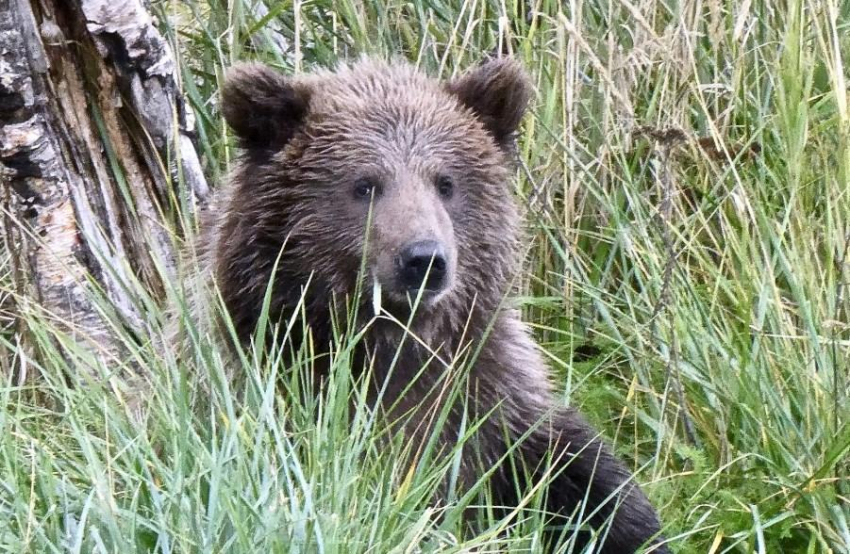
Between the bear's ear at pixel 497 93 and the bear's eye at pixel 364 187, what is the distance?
0.49 metres

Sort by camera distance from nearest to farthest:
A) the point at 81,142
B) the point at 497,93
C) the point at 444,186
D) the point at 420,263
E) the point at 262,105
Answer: the point at 420,263, the point at 262,105, the point at 444,186, the point at 497,93, the point at 81,142

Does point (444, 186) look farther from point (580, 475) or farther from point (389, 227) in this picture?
point (580, 475)

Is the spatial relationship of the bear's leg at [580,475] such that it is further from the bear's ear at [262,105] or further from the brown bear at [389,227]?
the bear's ear at [262,105]

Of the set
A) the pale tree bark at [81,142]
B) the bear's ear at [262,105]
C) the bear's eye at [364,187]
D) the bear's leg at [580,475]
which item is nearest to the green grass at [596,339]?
the bear's leg at [580,475]

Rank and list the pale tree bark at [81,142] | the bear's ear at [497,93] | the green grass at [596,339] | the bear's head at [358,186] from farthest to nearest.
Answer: the pale tree bark at [81,142] → the bear's ear at [497,93] → the bear's head at [358,186] → the green grass at [596,339]

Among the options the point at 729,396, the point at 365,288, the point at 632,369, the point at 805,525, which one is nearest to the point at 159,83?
the point at 365,288

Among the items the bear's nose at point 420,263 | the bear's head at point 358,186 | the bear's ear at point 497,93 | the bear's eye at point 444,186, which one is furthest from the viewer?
the bear's ear at point 497,93

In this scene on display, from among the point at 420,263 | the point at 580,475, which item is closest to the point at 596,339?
the point at 580,475

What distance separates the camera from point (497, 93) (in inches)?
179

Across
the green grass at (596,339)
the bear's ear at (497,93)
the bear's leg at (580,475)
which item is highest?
the bear's ear at (497,93)

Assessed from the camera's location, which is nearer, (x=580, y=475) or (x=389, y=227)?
(x=389, y=227)

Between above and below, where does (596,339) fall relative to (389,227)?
below

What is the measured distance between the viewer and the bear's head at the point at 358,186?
424 centimetres

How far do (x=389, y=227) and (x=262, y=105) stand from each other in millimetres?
582
